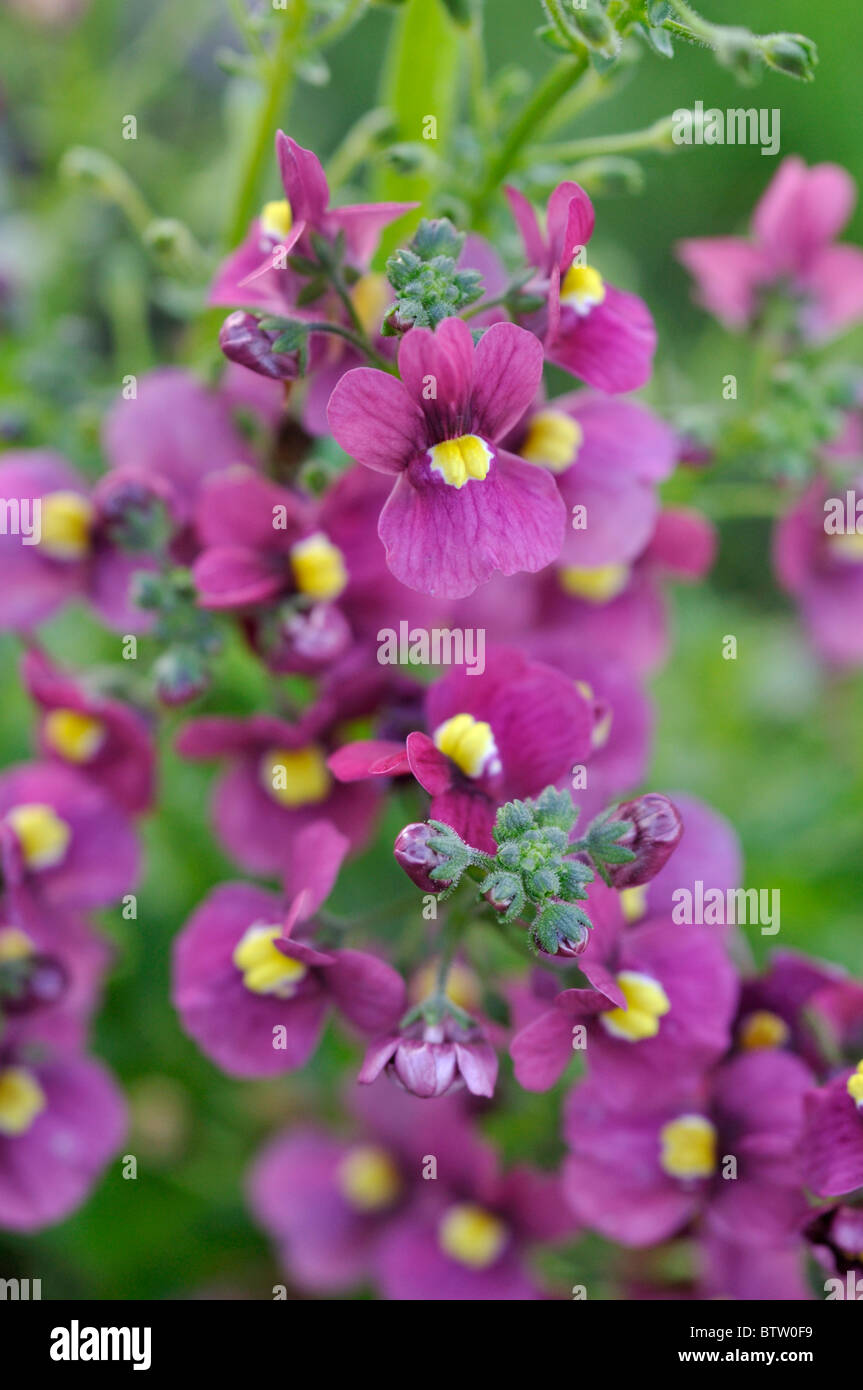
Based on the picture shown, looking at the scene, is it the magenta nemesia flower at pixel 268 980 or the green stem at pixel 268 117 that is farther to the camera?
the green stem at pixel 268 117

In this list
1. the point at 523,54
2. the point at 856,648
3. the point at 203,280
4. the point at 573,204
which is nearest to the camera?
the point at 573,204

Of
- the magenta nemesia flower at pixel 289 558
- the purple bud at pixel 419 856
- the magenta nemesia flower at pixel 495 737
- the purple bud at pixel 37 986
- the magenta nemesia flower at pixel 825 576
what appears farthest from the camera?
the magenta nemesia flower at pixel 825 576

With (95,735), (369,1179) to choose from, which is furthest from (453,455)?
(369,1179)

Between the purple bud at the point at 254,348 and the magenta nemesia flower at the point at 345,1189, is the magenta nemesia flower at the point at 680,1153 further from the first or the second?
the purple bud at the point at 254,348

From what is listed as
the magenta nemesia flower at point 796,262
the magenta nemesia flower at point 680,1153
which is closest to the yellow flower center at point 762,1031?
the magenta nemesia flower at point 680,1153

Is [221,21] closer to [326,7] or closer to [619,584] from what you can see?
[326,7]

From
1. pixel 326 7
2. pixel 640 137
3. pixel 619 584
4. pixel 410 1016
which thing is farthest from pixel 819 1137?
pixel 326 7
